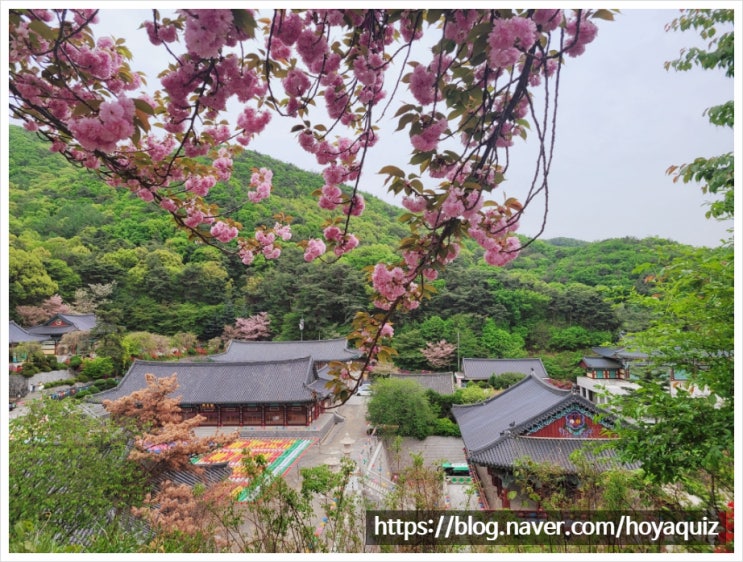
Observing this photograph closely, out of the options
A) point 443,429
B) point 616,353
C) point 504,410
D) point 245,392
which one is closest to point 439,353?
point 616,353

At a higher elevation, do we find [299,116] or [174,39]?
[174,39]

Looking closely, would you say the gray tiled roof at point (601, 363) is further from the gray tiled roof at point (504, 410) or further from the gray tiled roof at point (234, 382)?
the gray tiled roof at point (234, 382)

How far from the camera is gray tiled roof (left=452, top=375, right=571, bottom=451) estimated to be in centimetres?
856

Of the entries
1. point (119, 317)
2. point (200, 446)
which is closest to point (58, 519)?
point (200, 446)

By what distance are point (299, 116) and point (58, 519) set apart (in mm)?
4080

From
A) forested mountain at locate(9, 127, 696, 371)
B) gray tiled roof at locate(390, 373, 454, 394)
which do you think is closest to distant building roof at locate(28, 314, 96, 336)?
forested mountain at locate(9, 127, 696, 371)

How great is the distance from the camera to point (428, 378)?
16.9 m

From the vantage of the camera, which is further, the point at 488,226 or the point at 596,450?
the point at 596,450

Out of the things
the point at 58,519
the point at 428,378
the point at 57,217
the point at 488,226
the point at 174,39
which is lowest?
the point at 428,378

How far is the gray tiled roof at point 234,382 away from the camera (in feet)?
43.2

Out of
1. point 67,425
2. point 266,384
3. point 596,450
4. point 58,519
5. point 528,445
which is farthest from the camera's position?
point 266,384

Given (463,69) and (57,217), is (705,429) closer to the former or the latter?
(463,69)

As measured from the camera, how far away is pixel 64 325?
68.6 feet

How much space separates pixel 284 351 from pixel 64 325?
11.9 m
